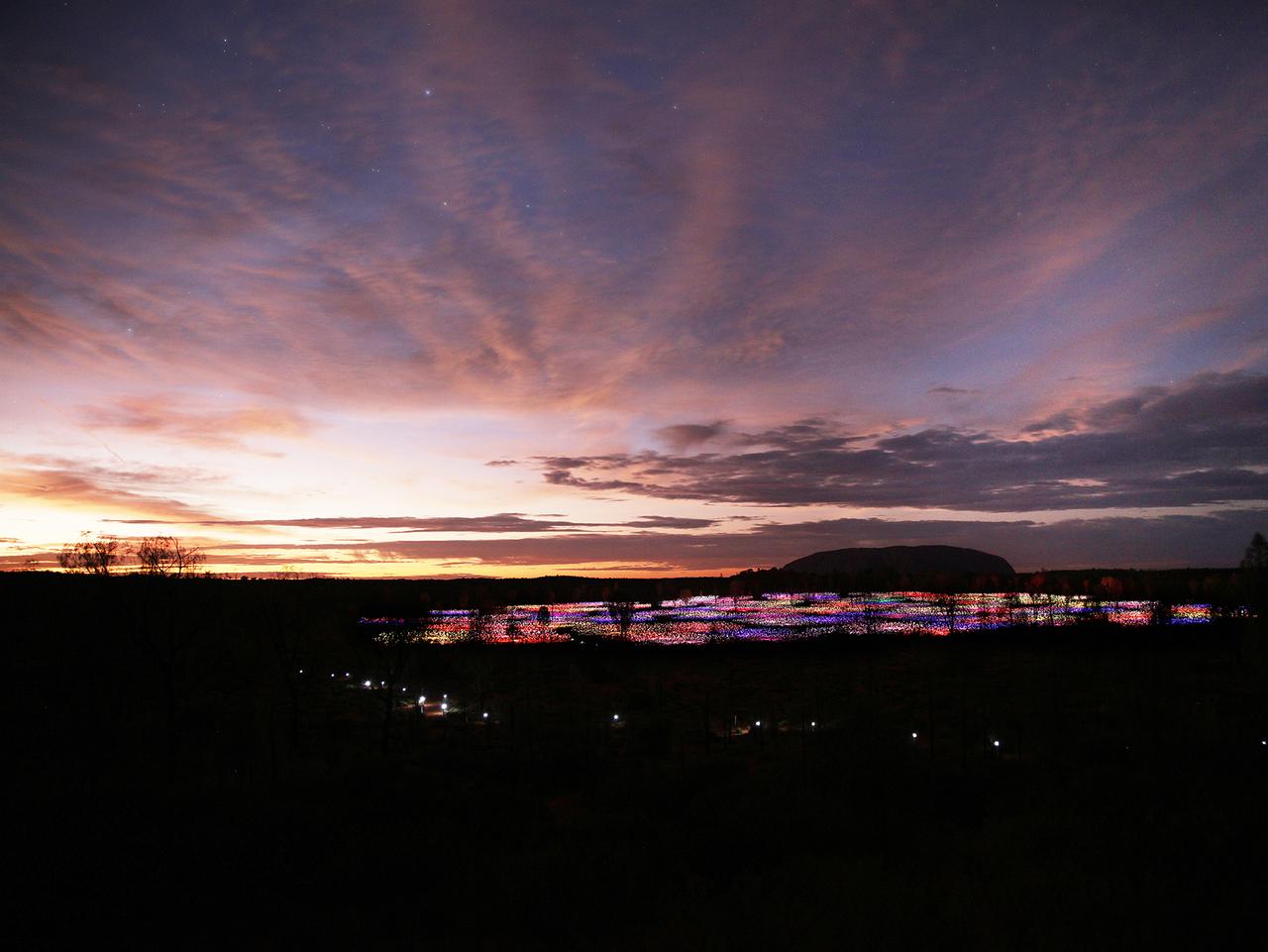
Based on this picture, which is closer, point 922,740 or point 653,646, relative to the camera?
point 922,740

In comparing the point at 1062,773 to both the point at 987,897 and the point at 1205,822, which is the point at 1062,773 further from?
Answer: the point at 987,897

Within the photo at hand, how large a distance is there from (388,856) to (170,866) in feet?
11.4

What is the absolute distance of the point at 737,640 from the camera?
6022 centimetres

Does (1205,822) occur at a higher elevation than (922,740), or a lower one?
higher

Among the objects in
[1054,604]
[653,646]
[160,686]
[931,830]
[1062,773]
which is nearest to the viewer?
[931,830]

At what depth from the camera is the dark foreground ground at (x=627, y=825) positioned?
981 cm

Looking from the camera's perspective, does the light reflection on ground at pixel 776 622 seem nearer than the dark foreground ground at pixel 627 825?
No

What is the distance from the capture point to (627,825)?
47.6 feet

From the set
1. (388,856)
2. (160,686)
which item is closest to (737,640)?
(160,686)

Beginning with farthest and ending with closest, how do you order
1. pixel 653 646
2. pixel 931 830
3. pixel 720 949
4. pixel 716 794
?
1. pixel 653 646
2. pixel 716 794
3. pixel 931 830
4. pixel 720 949

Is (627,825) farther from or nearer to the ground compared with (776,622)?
farther from the ground

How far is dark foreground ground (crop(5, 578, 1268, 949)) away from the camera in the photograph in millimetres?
9812

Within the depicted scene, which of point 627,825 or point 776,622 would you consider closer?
point 627,825

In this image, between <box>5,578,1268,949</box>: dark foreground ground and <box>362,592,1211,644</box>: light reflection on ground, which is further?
<box>362,592,1211,644</box>: light reflection on ground
